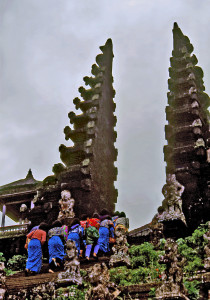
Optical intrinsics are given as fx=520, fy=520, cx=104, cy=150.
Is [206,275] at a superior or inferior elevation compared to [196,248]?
inferior

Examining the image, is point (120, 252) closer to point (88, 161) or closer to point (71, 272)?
point (71, 272)

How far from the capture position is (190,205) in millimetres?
20984

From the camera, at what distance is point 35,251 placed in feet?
65.3

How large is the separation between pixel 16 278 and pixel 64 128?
9.32 meters

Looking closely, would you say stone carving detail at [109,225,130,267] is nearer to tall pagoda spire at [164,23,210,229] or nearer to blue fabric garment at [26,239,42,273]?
blue fabric garment at [26,239,42,273]

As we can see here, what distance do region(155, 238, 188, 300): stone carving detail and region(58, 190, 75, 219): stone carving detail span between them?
9.63 meters

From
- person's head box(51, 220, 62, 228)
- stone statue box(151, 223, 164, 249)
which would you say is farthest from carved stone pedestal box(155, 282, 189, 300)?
person's head box(51, 220, 62, 228)

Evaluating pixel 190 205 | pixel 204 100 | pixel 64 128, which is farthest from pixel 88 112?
pixel 190 205

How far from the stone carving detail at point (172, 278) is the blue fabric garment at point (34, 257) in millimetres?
7331

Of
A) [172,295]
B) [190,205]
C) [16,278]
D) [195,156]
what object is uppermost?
[195,156]

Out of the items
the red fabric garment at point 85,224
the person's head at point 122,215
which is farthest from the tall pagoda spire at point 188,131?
the red fabric garment at point 85,224

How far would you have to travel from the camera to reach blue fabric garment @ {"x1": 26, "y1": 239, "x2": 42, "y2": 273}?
19.6 metres

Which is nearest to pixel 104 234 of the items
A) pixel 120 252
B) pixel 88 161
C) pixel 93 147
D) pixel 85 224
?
pixel 85 224

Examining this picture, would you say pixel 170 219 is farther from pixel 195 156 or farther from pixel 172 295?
pixel 172 295
